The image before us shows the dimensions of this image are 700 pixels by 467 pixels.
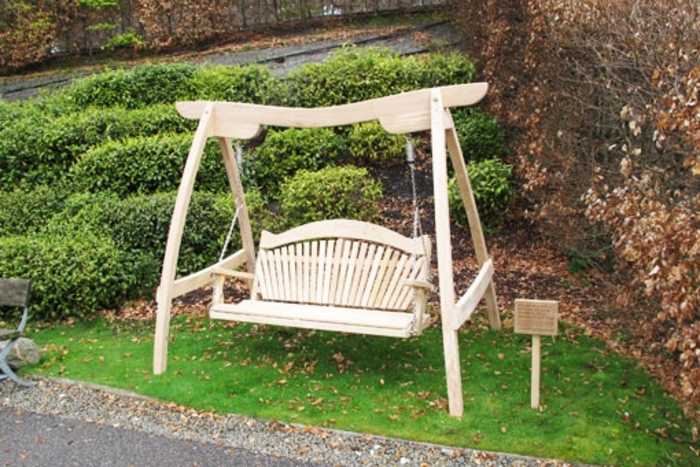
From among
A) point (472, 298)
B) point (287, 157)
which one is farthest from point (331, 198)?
point (472, 298)

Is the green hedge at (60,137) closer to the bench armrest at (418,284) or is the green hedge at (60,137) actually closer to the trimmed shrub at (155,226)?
the trimmed shrub at (155,226)

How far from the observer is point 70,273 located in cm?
691

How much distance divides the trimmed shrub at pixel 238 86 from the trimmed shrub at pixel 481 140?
2952 mm

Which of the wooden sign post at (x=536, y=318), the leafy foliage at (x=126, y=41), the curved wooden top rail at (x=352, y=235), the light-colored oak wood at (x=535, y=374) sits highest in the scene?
the leafy foliage at (x=126, y=41)

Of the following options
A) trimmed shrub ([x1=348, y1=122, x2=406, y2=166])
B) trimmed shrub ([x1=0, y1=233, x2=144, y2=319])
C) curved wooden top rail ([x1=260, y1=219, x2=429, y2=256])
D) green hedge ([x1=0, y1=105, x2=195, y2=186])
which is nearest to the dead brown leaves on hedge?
curved wooden top rail ([x1=260, y1=219, x2=429, y2=256])

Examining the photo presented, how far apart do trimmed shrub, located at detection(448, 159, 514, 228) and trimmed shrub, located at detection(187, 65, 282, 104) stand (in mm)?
3612

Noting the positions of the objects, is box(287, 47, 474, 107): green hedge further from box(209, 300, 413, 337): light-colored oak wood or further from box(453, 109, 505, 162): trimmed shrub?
box(209, 300, 413, 337): light-colored oak wood

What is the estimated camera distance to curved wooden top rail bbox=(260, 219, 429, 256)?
5.56m

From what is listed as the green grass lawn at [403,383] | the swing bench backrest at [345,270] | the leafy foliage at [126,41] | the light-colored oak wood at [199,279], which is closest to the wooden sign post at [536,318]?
the green grass lawn at [403,383]

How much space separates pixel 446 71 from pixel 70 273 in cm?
612

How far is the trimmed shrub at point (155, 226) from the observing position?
7680 mm

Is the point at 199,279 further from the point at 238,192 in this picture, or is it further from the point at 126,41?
the point at 126,41

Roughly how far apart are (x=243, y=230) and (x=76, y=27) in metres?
9.61

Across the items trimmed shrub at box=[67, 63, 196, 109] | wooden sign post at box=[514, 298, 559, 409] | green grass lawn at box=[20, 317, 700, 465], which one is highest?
trimmed shrub at box=[67, 63, 196, 109]
